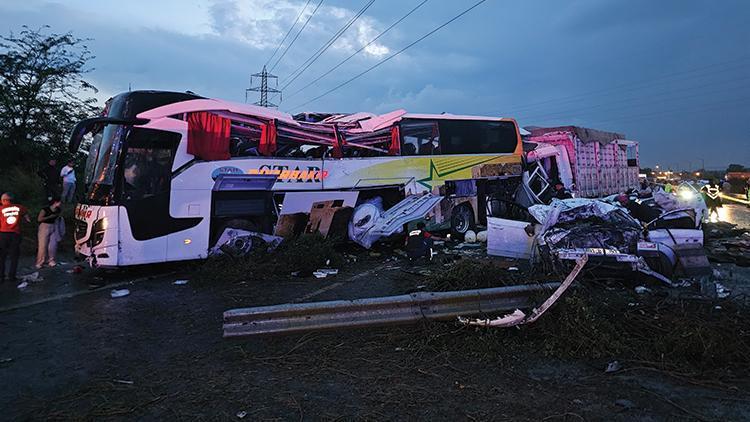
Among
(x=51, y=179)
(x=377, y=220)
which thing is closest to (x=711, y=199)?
(x=377, y=220)

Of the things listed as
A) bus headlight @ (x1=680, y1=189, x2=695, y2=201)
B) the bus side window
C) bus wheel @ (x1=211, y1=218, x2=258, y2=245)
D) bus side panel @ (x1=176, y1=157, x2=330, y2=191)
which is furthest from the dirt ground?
bus headlight @ (x1=680, y1=189, x2=695, y2=201)

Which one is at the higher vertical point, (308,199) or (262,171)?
(262,171)

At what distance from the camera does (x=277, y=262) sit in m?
7.42

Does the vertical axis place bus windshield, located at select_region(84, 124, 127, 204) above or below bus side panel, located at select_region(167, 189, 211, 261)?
above

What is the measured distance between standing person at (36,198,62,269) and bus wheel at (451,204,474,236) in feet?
28.8

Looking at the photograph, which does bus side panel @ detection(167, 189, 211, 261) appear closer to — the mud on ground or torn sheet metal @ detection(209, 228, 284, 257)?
torn sheet metal @ detection(209, 228, 284, 257)

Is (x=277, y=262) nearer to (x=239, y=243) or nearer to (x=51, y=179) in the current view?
(x=239, y=243)

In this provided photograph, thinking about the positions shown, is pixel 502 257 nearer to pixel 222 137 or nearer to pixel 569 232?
pixel 569 232

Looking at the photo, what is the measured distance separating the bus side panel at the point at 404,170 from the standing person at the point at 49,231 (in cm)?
516

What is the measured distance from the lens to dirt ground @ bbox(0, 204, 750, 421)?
9.18 ft

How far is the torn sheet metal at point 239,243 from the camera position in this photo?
7.55 meters

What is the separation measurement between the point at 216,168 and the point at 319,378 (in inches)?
204

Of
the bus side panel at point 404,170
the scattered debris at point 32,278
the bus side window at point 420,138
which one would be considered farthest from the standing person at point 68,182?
the bus side window at point 420,138

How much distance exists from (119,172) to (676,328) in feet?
24.5
